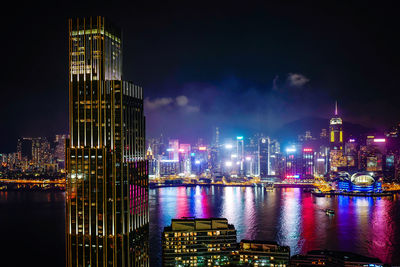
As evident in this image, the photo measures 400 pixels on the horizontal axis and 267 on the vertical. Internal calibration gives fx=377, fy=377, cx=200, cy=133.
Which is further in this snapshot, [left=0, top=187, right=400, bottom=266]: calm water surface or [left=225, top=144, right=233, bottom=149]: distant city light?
[left=225, top=144, right=233, bottom=149]: distant city light

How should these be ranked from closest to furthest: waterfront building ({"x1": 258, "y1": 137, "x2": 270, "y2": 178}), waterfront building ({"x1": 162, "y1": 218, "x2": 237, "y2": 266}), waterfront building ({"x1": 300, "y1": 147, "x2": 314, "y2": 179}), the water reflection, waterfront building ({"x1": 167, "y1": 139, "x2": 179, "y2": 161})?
waterfront building ({"x1": 162, "y1": 218, "x2": 237, "y2": 266}), the water reflection, waterfront building ({"x1": 300, "y1": 147, "x2": 314, "y2": 179}), waterfront building ({"x1": 258, "y1": 137, "x2": 270, "y2": 178}), waterfront building ({"x1": 167, "y1": 139, "x2": 179, "y2": 161})

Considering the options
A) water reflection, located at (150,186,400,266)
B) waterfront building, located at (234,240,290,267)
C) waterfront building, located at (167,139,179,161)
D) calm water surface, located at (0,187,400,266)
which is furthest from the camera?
waterfront building, located at (167,139,179,161)

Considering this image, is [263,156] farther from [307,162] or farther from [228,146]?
[228,146]

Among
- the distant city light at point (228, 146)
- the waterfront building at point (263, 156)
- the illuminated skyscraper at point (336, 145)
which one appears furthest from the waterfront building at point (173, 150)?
the illuminated skyscraper at point (336, 145)

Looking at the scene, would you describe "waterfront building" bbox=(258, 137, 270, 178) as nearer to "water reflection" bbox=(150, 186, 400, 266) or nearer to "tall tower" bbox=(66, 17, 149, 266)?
"water reflection" bbox=(150, 186, 400, 266)

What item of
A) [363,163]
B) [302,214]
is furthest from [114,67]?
[363,163]

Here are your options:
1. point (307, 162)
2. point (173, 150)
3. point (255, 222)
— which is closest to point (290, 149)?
point (307, 162)

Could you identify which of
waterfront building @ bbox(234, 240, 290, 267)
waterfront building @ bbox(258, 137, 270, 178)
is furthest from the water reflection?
waterfront building @ bbox(258, 137, 270, 178)
